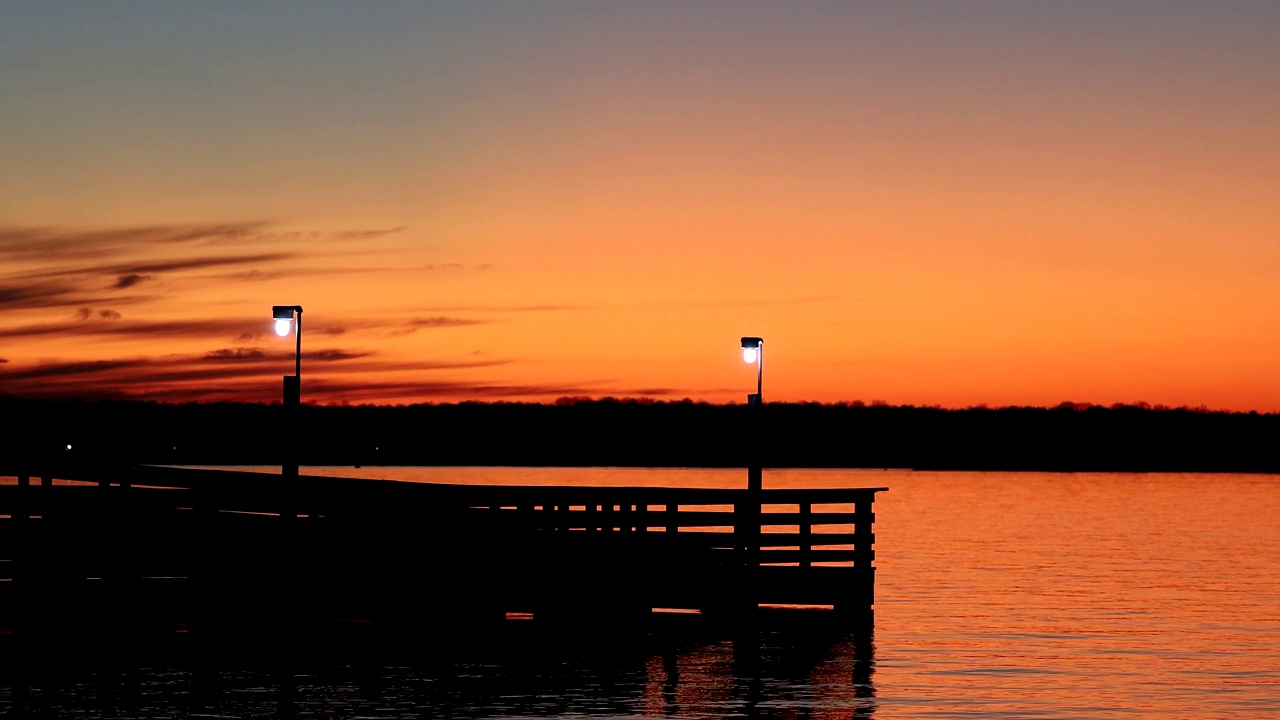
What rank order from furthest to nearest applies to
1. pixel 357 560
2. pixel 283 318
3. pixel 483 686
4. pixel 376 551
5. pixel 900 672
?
pixel 283 318
pixel 376 551
pixel 357 560
pixel 900 672
pixel 483 686

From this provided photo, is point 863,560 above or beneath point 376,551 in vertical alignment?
beneath

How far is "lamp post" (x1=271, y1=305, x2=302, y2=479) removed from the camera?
28.2m

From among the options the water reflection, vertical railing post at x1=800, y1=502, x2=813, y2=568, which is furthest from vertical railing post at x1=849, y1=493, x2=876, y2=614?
the water reflection

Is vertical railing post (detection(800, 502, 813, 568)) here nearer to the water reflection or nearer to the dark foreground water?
the dark foreground water

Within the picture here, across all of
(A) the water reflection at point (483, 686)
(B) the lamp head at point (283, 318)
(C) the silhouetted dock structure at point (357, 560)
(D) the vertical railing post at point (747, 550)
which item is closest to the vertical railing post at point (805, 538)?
(C) the silhouetted dock structure at point (357, 560)

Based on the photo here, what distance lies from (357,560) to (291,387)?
150 inches

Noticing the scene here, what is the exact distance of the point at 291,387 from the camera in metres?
28.8

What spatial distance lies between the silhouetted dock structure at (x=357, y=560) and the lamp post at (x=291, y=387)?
91 cm

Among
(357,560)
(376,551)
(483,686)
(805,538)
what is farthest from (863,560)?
(483,686)

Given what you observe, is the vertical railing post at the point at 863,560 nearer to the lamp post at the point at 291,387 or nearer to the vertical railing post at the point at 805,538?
the vertical railing post at the point at 805,538

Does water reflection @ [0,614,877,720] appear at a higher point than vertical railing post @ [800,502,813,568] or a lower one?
lower

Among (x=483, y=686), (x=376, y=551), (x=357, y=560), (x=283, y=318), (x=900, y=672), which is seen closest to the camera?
(x=483, y=686)

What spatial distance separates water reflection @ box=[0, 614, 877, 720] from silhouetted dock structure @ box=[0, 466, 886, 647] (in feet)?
7.91

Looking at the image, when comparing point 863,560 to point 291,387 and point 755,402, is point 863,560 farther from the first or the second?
point 291,387
